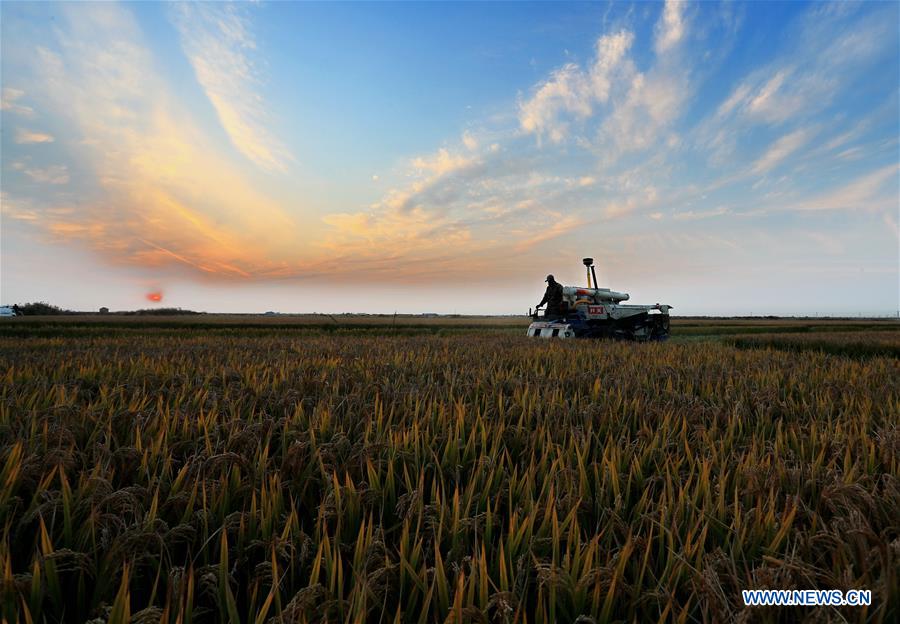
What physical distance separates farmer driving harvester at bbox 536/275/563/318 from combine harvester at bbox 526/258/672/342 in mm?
102

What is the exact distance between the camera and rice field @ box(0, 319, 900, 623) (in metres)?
1.47

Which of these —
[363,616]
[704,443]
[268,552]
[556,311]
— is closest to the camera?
[363,616]

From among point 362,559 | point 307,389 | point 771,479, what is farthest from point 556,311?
point 362,559

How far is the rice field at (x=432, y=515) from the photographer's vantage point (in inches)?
58.0

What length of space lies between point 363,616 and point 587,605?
0.88 metres

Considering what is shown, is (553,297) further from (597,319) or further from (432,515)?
(432,515)

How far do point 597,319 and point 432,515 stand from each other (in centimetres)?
1715

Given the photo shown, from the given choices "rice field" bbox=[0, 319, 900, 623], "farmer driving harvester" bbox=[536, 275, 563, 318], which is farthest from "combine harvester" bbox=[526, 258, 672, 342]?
"rice field" bbox=[0, 319, 900, 623]

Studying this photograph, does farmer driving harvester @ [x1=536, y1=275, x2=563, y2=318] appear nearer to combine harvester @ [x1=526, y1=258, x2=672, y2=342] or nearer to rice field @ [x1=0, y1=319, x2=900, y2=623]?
combine harvester @ [x1=526, y1=258, x2=672, y2=342]

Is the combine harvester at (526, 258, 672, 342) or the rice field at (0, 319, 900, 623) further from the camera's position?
the combine harvester at (526, 258, 672, 342)

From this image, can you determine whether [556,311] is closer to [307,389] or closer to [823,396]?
[823,396]

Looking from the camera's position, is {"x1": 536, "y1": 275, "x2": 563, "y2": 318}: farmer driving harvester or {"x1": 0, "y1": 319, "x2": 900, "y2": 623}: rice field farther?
{"x1": 536, "y1": 275, "x2": 563, "y2": 318}: farmer driving harvester

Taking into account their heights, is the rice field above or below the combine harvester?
below

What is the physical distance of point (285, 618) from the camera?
4.18 feet
